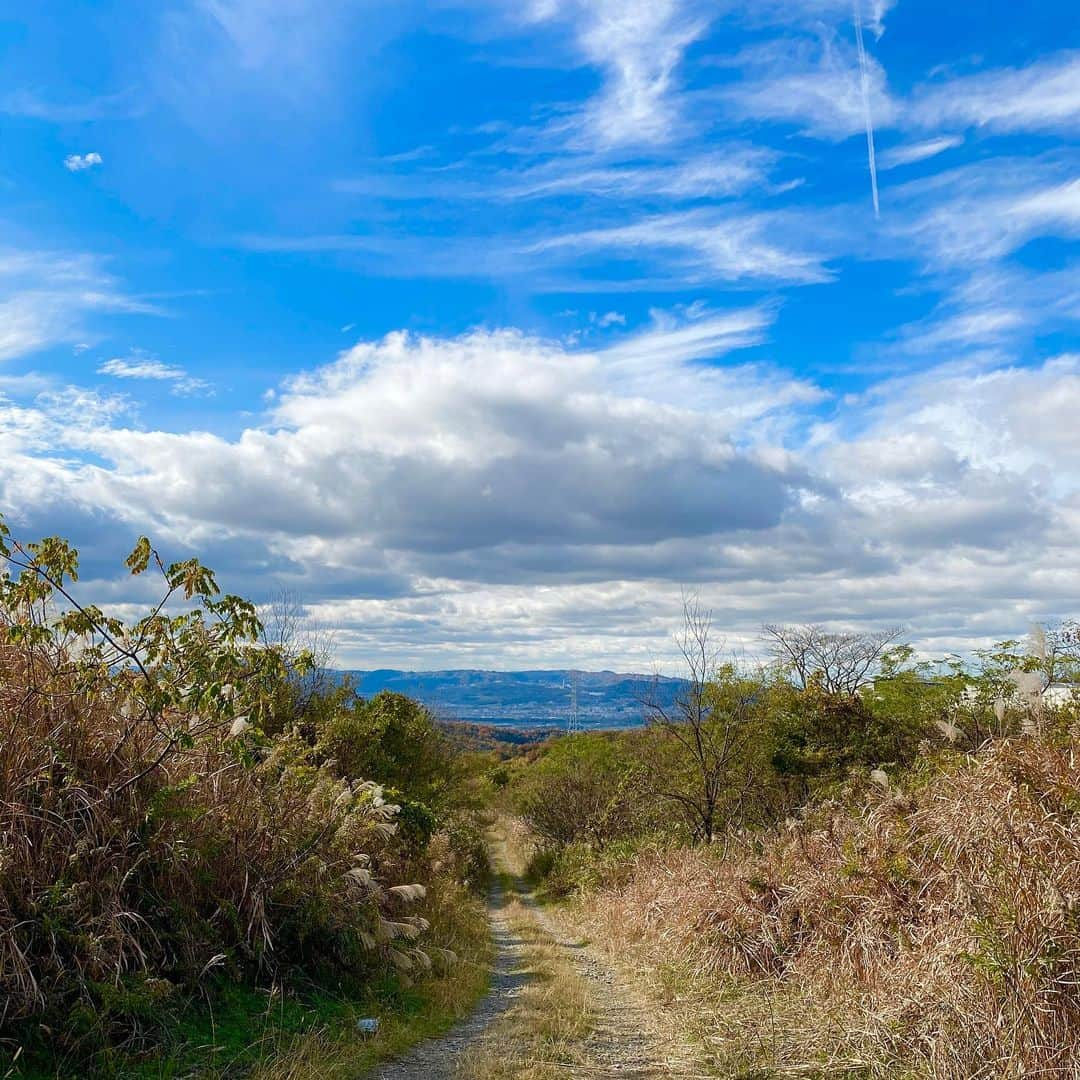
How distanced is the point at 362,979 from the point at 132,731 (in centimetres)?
394

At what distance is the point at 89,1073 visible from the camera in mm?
6102

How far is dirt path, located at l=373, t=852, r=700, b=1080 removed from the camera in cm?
753

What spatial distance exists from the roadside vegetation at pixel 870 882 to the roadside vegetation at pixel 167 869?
3484mm

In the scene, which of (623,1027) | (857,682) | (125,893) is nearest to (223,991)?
(125,893)

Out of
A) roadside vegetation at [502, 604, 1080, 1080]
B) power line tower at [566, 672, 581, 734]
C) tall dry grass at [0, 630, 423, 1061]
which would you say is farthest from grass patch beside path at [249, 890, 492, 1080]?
power line tower at [566, 672, 581, 734]

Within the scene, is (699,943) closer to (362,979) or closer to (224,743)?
(362,979)

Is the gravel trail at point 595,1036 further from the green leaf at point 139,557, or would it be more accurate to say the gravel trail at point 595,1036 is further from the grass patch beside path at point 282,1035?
the green leaf at point 139,557

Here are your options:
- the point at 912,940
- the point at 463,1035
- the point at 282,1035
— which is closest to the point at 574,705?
the point at 463,1035

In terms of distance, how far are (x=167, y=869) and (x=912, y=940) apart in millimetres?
6497

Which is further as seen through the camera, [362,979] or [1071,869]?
[362,979]

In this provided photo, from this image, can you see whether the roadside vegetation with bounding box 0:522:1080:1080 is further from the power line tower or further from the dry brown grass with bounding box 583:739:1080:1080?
the power line tower

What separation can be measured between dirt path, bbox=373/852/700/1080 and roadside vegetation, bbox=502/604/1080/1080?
0.38 metres

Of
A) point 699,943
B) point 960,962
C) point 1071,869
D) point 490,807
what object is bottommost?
point 490,807

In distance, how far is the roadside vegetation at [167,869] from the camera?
644 centimetres
